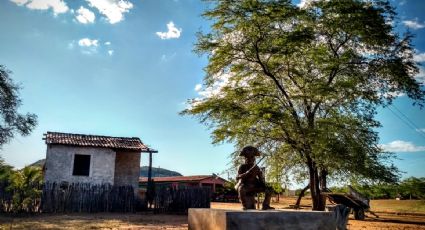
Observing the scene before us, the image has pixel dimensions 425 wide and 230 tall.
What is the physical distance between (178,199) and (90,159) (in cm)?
729

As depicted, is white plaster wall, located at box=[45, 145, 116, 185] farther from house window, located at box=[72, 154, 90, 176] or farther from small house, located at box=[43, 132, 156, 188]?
house window, located at box=[72, 154, 90, 176]

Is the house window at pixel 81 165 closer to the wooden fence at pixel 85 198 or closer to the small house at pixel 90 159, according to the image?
the small house at pixel 90 159

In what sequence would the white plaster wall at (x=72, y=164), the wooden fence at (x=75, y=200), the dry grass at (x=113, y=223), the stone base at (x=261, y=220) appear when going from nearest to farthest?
the stone base at (x=261, y=220) → the dry grass at (x=113, y=223) → the wooden fence at (x=75, y=200) → the white plaster wall at (x=72, y=164)

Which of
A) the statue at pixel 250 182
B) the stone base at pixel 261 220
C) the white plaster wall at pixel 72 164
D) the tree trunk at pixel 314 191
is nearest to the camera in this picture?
the stone base at pixel 261 220

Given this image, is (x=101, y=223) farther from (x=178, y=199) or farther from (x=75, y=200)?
(x=178, y=199)

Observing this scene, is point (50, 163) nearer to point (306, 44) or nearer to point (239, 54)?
point (239, 54)

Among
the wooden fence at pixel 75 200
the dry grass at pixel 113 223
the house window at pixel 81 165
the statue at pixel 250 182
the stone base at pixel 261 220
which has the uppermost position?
the house window at pixel 81 165

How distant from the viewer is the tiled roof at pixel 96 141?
73.6 feet

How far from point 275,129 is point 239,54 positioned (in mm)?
4105

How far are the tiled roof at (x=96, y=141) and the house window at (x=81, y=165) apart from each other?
98 cm

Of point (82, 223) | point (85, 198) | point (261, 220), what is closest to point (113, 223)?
point (82, 223)

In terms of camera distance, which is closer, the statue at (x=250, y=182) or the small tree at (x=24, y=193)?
the statue at (x=250, y=182)

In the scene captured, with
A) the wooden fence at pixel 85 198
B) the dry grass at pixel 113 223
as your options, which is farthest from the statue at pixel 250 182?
the wooden fence at pixel 85 198

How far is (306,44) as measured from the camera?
51.9ft
